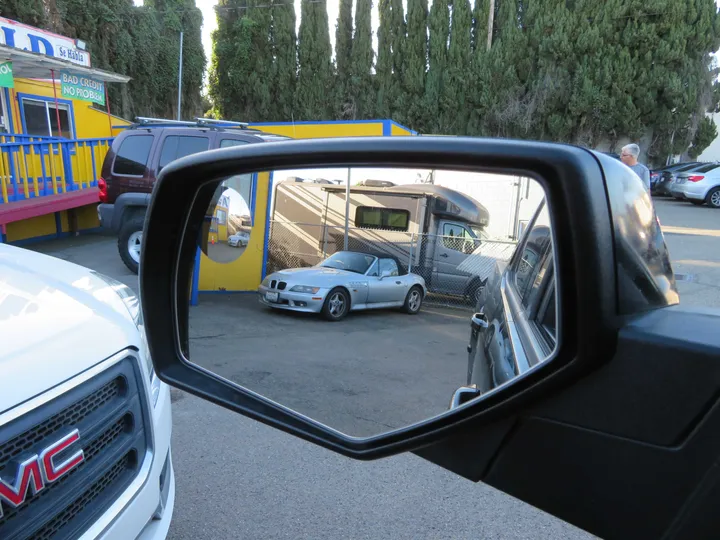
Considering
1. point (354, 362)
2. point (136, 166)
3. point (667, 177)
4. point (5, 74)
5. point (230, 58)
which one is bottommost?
point (667, 177)

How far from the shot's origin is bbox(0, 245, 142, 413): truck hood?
1.62 metres

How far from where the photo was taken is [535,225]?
2.78ft

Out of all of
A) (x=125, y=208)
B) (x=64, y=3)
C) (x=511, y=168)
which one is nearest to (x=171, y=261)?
(x=511, y=168)

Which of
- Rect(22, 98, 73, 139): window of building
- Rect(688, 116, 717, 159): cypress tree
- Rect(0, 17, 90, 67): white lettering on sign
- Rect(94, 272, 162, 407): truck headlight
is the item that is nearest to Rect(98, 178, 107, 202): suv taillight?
Rect(0, 17, 90, 67): white lettering on sign

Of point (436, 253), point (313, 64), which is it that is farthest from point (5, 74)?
point (313, 64)

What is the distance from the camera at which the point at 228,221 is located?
54.2 inches

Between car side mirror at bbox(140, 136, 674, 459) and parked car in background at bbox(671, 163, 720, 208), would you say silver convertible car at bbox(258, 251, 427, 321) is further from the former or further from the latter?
parked car in background at bbox(671, 163, 720, 208)

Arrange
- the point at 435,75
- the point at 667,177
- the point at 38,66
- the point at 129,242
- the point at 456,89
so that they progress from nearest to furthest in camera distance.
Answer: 1. the point at 129,242
2. the point at 38,66
3. the point at 667,177
4. the point at 456,89
5. the point at 435,75

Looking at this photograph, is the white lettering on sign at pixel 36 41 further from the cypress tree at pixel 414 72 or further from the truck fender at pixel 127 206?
the cypress tree at pixel 414 72

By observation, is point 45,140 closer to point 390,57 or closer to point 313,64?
point 313,64

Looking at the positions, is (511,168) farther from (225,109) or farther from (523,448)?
(225,109)

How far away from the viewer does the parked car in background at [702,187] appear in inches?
779

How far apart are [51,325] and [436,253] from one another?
1.59m

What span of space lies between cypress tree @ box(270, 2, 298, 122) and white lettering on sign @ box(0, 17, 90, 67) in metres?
18.3
